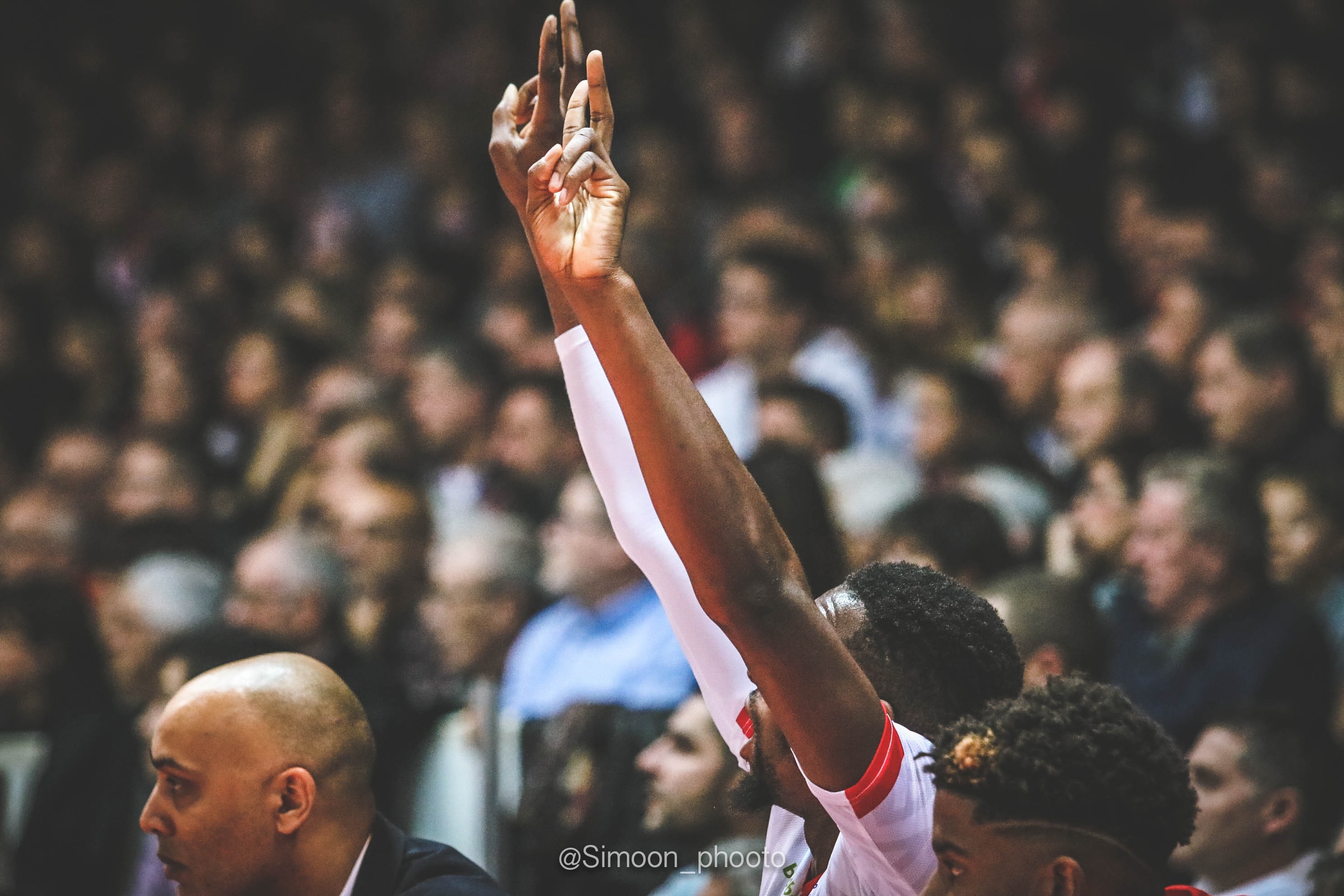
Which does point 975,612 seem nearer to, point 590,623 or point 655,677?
point 655,677

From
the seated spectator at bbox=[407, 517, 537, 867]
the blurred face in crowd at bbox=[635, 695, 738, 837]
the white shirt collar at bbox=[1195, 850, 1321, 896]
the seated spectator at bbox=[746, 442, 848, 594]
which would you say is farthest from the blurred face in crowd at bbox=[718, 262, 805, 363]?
the white shirt collar at bbox=[1195, 850, 1321, 896]

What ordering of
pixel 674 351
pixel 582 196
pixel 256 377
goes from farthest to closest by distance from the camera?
1. pixel 256 377
2. pixel 674 351
3. pixel 582 196

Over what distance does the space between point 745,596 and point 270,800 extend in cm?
98

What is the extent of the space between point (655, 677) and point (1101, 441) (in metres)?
1.56

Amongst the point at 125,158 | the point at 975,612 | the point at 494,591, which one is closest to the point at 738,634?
the point at 975,612

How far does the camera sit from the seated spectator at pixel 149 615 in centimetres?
446

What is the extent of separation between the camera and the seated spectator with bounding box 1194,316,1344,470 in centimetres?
433

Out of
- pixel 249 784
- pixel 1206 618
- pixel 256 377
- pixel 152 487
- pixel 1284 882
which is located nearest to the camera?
pixel 249 784

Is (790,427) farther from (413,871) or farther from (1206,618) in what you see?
(413,871)

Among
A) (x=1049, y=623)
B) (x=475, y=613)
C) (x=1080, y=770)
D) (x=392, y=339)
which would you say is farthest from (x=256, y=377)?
(x=1080, y=770)

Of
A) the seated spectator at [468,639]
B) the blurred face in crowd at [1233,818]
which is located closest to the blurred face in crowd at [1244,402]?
the blurred face in crowd at [1233,818]

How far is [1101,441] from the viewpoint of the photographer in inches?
169

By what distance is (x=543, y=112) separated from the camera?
6.57 ft

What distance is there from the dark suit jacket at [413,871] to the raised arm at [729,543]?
2.67ft
